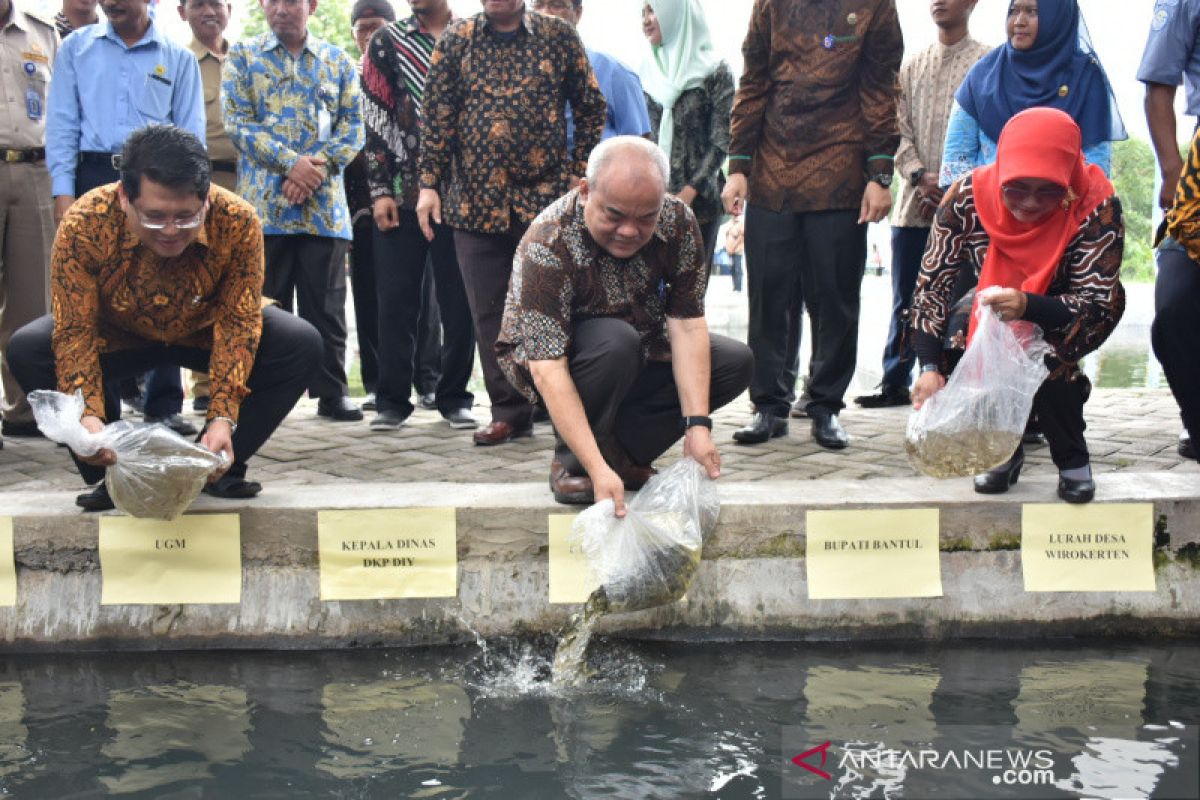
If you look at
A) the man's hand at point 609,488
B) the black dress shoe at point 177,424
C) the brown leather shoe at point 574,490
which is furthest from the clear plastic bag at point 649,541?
the black dress shoe at point 177,424

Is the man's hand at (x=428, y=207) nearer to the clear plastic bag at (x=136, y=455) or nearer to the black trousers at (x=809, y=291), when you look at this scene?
the black trousers at (x=809, y=291)

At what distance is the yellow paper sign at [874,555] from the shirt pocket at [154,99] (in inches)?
125

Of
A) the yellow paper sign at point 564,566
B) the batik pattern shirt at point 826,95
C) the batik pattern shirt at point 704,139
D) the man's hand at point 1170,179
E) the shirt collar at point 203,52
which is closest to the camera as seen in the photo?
the yellow paper sign at point 564,566

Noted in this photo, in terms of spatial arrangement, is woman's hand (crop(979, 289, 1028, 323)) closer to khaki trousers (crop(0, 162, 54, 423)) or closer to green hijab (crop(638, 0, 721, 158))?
green hijab (crop(638, 0, 721, 158))

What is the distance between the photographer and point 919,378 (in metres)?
3.38

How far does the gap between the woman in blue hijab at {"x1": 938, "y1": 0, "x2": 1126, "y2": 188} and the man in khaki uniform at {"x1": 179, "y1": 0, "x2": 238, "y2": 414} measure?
347cm

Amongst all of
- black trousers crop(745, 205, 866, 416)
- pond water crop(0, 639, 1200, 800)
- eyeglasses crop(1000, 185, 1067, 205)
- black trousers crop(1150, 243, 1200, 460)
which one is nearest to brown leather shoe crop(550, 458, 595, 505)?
pond water crop(0, 639, 1200, 800)

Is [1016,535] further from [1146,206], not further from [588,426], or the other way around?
[1146,206]

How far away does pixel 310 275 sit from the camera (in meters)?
4.97

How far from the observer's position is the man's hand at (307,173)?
477cm

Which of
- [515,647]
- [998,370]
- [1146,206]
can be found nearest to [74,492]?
[515,647]

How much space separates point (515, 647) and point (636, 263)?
1170 mm

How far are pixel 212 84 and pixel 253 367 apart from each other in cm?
268

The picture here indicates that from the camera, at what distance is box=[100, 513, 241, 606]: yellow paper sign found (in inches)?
129
